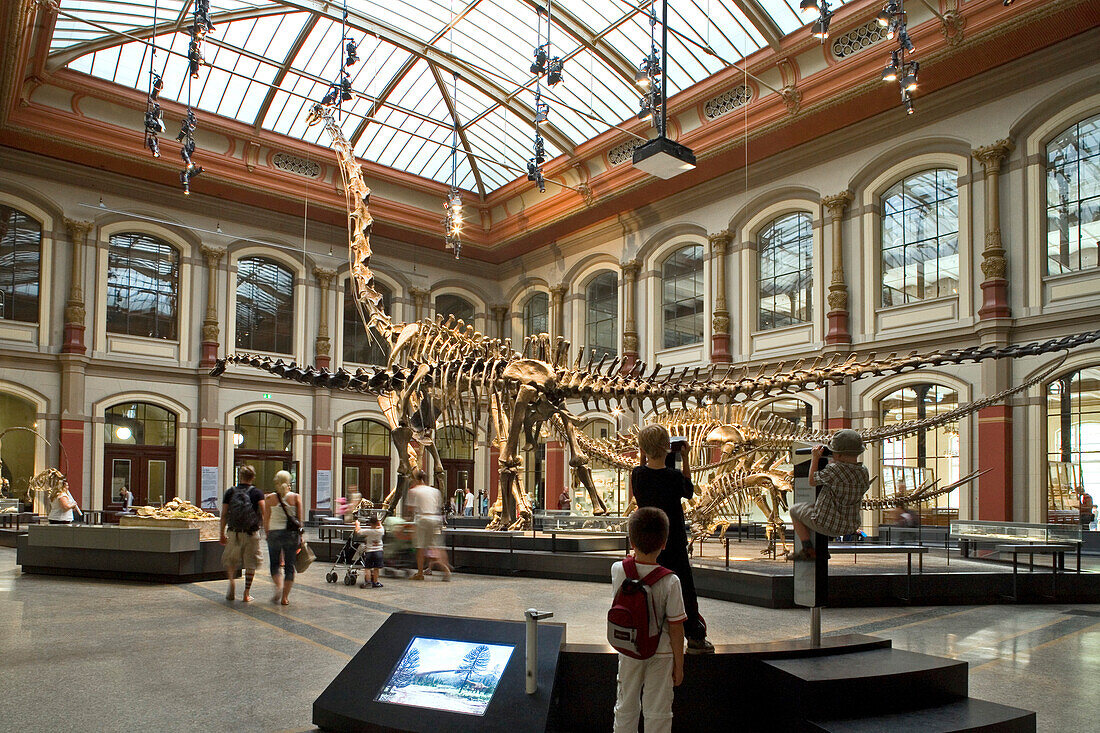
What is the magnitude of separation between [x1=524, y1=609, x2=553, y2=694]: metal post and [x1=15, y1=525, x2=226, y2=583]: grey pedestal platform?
762 centimetres

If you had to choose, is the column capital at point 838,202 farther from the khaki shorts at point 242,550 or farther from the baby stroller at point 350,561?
the khaki shorts at point 242,550

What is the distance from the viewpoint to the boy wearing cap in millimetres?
4320

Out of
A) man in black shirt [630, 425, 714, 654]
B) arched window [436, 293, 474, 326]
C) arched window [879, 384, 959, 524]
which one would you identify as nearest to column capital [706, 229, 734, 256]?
arched window [879, 384, 959, 524]

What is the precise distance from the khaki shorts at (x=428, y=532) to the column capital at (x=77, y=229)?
1682 cm

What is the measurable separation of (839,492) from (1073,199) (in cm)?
1464

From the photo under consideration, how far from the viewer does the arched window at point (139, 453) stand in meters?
21.9

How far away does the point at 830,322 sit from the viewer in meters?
19.0

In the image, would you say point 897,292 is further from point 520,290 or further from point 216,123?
point 216,123

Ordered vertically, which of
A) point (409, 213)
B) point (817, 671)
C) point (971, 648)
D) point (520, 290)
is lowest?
point (971, 648)

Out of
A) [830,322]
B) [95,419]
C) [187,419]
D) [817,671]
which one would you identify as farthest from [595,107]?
[817,671]

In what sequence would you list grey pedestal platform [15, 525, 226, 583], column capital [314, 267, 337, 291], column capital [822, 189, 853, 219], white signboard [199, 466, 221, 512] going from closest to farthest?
grey pedestal platform [15, 525, 226, 583]
column capital [822, 189, 853, 219]
white signboard [199, 466, 221, 512]
column capital [314, 267, 337, 291]

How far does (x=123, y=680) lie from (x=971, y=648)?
6.42m

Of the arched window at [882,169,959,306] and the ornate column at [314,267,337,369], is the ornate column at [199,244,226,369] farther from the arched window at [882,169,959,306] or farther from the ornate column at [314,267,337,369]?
the arched window at [882,169,959,306]

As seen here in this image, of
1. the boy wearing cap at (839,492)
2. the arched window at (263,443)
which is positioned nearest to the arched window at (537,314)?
the arched window at (263,443)
